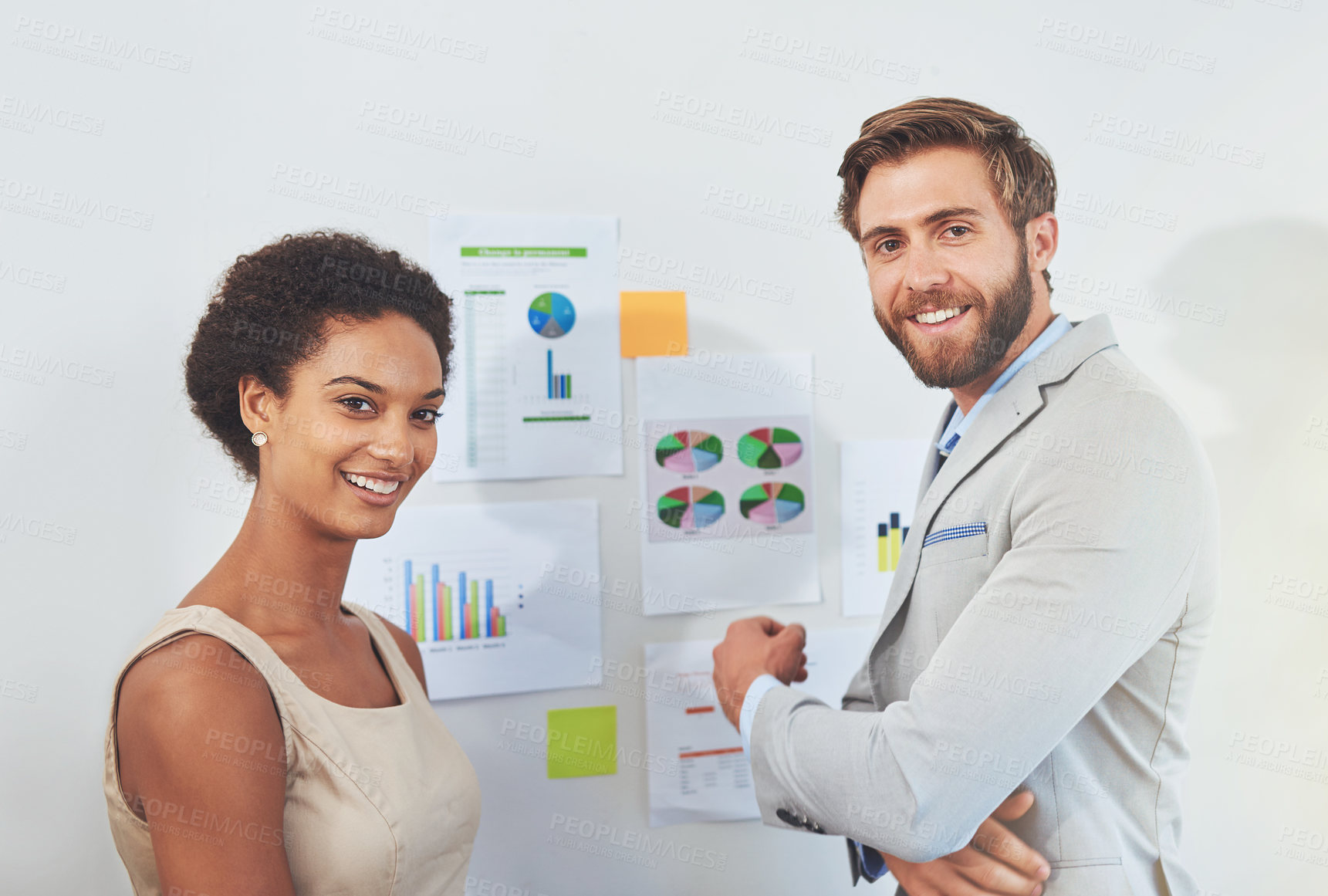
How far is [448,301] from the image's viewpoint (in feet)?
4.03

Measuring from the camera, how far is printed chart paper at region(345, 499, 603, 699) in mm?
1413

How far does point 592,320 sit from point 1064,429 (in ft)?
2.72

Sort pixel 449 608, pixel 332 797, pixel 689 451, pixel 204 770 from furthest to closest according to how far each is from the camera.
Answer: pixel 689 451, pixel 449 608, pixel 332 797, pixel 204 770

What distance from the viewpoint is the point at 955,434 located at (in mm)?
1233

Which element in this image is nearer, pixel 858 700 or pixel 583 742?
pixel 858 700

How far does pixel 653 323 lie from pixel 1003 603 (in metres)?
0.85

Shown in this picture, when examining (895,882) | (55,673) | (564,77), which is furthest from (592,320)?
(895,882)

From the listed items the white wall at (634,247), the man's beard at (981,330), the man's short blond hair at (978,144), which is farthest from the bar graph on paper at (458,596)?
the man's short blond hair at (978,144)

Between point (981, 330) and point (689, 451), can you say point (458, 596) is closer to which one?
point (689, 451)

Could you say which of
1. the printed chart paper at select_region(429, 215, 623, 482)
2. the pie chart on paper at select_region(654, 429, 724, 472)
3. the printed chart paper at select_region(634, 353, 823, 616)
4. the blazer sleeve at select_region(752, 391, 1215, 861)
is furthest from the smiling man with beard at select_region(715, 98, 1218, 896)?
the printed chart paper at select_region(429, 215, 623, 482)

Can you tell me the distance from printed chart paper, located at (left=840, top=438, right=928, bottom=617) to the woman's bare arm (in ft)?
3.59

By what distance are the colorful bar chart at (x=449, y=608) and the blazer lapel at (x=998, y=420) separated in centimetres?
68

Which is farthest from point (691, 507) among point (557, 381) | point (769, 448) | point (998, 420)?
point (998, 420)

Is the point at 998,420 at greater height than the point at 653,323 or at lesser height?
lesser
